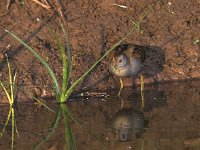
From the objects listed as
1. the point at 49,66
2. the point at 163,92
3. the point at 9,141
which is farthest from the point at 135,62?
the point at 9,141

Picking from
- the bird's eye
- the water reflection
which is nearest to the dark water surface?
the water reflection

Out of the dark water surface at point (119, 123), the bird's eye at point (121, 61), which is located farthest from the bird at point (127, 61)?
the dark water surface at point (119, 123)

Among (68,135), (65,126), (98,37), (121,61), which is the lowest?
(68,135)

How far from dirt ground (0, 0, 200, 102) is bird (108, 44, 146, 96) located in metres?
0.28

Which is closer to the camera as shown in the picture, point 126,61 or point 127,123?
point 127,123

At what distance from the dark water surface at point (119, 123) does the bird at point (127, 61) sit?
0.28 metres

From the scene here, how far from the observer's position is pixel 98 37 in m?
10.3

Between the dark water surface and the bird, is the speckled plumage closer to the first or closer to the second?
the bird

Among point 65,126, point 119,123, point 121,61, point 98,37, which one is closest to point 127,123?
point 119,123

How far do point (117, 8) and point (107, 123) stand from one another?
320 centimetres

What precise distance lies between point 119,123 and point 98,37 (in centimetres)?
247

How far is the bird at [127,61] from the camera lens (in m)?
9.53

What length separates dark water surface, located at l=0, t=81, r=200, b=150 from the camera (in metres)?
7.37

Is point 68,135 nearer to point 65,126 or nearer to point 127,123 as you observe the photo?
point 65,126
